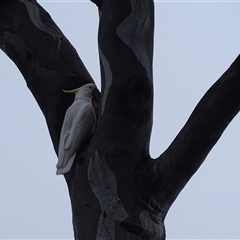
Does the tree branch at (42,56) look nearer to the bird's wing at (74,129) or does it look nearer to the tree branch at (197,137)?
the bird's wing at (74,129)

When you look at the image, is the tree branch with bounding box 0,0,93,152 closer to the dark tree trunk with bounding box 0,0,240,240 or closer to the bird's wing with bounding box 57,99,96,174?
the bird's wing with bounding box 57,99,96,174

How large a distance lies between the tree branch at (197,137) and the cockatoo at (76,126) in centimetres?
28

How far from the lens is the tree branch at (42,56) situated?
195 centimetres

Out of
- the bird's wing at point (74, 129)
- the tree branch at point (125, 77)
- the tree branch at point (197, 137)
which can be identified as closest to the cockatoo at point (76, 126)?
the bird's wing at point (74, 129)

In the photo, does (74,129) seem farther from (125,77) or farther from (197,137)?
(197,137)

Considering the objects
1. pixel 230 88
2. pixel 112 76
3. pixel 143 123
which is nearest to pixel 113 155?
pixel 143 123

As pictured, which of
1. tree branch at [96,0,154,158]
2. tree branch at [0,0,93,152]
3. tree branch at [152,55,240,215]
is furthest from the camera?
tree branch at [0,0,93,152]

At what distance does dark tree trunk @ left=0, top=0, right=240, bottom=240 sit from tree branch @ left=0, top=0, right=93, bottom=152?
0.24 meters

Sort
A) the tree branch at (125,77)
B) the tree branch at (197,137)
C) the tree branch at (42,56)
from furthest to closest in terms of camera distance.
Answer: the tree branch at (42,56), the tree branch at (125,77), the tree branch at (197,137)

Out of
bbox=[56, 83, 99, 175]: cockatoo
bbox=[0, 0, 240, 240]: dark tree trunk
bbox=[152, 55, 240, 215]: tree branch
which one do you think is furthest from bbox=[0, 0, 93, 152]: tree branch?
bbox=[152, 55, 240, 215]: tree branch

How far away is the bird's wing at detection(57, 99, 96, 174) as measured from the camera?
1784 mm

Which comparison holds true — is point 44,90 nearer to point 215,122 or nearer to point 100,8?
point 100,8

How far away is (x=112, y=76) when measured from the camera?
5.67 ft

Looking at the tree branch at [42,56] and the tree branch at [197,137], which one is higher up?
the tree branch at [42,56]
